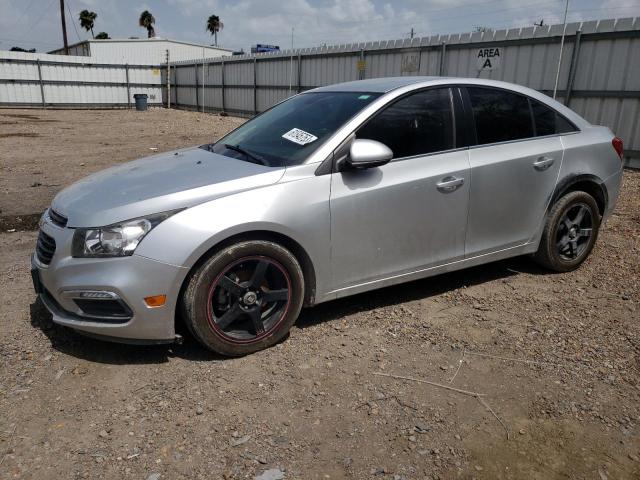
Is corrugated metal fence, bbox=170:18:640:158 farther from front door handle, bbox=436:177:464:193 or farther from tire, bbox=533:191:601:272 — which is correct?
front door handle, bbox=436:177:464:193

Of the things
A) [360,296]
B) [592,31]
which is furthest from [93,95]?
[360,296]

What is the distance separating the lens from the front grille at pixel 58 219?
10.2 ft

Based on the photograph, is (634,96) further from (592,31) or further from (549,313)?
(549,313)

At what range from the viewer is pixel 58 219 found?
3.21 m

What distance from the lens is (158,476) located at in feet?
7.50

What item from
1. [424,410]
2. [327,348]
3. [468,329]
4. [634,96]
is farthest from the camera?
[634,96]

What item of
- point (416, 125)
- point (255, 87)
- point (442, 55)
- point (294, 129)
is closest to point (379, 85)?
point (416, 125)

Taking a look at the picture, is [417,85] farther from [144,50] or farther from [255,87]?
[144,50]

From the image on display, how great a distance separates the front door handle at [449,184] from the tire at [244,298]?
121 centimetres

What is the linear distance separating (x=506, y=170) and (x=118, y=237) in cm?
282

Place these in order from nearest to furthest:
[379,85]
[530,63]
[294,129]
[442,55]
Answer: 1. [294,129]
2. [379,85]
3. [530,63]
4. [442,55]

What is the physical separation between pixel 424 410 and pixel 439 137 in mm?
1975

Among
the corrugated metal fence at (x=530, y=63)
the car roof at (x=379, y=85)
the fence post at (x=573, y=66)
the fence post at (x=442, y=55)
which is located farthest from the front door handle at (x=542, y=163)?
the fence post at (x=442, y=55)

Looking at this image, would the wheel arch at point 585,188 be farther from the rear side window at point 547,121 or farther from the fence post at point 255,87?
the fence post at point 255,87
